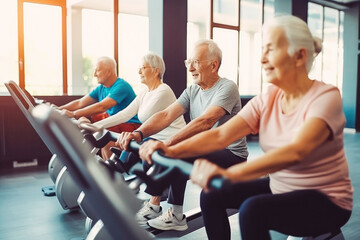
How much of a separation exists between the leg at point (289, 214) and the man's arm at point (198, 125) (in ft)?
3.10

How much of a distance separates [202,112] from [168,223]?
2.87 ft

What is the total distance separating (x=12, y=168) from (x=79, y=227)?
2515 mm

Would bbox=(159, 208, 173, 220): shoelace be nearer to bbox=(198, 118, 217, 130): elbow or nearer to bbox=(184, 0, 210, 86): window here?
bbox=(198, 118, 217, 130): elbow

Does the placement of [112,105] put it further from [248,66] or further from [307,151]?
[248,66]

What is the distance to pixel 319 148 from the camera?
1.33 meters

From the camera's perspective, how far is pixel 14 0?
16.5ft

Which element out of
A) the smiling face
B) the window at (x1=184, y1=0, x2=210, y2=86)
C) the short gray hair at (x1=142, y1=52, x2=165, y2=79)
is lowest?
the smiling face

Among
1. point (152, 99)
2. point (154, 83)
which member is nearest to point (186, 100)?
point (152, 99)

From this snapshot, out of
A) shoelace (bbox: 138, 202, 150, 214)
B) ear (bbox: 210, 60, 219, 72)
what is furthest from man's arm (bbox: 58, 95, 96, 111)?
ear (bbox: 210, 60, 219, 72)

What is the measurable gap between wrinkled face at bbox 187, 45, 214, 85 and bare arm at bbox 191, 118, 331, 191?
1339mm

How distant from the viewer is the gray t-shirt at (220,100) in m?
2.38

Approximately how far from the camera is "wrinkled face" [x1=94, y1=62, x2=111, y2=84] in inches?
158

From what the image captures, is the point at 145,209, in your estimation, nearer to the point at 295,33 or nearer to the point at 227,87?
the point at 227,87

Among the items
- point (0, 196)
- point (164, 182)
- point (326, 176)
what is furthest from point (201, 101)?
point (0, 196)
